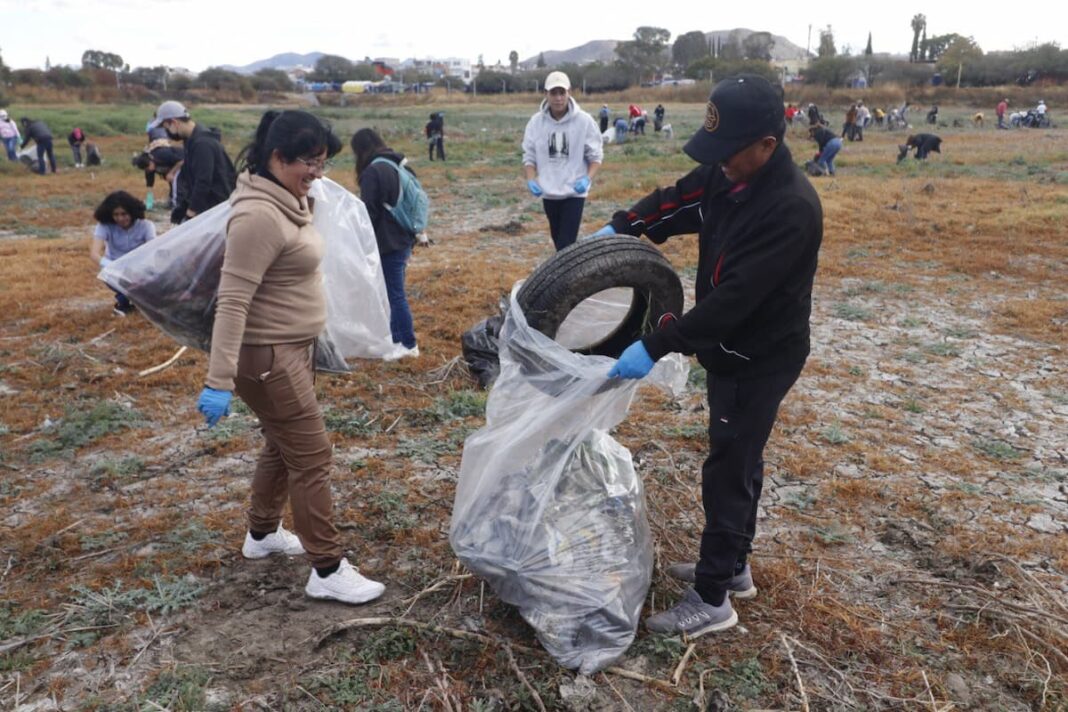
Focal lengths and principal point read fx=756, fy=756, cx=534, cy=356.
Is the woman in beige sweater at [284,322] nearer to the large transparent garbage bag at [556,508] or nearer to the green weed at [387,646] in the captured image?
the green weed at [387,646]

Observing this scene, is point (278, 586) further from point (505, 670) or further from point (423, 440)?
point (423, 440)

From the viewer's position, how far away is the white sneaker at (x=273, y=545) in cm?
330

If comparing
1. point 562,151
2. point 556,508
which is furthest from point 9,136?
point 556,508

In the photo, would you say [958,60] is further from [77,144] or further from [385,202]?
[385,202]

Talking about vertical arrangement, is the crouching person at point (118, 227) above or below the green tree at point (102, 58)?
below

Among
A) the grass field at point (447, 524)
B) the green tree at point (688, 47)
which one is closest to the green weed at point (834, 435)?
the grass field at point (447, 524)

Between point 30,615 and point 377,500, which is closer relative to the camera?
point 30,615

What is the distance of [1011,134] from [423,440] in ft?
99.6

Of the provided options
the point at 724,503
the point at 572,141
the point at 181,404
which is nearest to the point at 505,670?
the point at 724,503

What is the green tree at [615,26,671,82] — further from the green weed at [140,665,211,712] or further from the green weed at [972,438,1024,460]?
the green weed at [140,665,211,712]

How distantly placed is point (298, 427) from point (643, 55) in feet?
314

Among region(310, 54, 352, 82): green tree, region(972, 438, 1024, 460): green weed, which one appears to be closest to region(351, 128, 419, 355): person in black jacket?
region(972, 438, 1024, 460): green weed

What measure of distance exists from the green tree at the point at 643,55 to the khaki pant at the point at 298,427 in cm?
8417

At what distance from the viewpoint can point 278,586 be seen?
3133 millimetres
